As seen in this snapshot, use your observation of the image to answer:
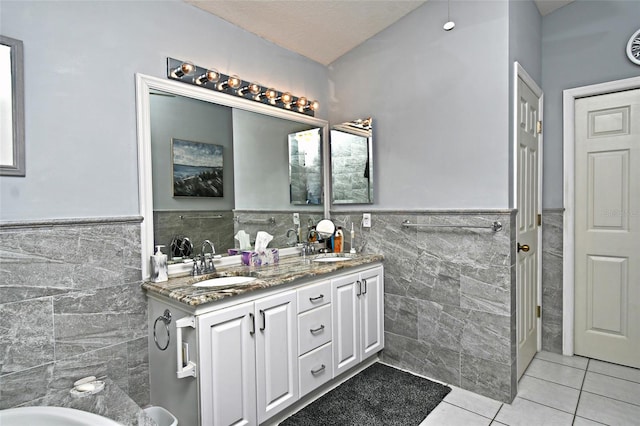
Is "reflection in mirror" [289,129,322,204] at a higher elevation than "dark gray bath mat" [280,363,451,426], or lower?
higher

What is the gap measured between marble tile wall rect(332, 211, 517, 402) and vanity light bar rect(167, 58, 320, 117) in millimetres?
1112

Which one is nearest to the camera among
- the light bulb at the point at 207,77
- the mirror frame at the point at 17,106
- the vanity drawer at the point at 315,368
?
the mirror frame at the point at 17,106

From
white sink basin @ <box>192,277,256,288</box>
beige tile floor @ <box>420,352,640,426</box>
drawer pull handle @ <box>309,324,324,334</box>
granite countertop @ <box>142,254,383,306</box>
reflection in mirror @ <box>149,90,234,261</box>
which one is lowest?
beige tile floor @ <box>420,352,640,426</box>

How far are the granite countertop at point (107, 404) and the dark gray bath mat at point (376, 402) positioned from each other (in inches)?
35.3

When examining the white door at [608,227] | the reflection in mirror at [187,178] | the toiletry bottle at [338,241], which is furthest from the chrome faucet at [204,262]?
the white door at [608,227]

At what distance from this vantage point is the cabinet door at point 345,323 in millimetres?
2289

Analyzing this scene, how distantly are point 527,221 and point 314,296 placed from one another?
5.56ft

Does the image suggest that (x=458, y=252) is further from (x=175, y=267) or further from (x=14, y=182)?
(x=14, y=182)

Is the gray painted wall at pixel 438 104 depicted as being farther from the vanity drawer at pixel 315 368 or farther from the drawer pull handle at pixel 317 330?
the vanity drawer at pixel 315 368

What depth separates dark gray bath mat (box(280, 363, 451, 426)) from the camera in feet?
6.57

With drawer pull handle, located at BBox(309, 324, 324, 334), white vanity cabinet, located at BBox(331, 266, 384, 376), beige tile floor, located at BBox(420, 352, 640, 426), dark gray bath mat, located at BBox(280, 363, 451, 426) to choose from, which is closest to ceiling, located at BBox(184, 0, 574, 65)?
white vanity cabinet, located at BBox(331, 266, 384, 376)

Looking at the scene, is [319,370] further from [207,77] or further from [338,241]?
[207,77]

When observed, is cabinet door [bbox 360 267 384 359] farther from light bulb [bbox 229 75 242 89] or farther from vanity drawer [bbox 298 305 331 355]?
light bulb [bbox 229 75 242 89]

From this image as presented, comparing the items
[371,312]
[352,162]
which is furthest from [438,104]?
[371,312]
